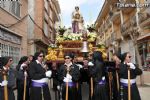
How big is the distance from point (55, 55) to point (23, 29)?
14.1 m

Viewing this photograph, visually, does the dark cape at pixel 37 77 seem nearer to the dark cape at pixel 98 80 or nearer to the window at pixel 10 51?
the dark cape at pixel 98 80

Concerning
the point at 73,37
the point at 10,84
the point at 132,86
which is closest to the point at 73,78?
the point at 132,86

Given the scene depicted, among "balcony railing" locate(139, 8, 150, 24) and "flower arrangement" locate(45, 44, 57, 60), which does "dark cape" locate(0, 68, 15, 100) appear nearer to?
"flower arrangement" locate(45, 44, 57, 60)

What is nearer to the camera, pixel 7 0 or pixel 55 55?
pixel 55 55

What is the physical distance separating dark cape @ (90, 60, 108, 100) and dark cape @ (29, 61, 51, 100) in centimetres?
139

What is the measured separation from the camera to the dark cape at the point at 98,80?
803cm

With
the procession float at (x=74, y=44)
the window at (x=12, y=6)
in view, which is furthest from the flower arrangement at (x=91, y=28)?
the window at (x=12, y=6)

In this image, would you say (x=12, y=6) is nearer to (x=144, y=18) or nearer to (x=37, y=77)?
(x=144, y=18)

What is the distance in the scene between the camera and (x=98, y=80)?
8117 millimetres

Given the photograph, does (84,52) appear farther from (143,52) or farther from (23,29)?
(143,52)

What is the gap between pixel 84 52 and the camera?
11305 mm

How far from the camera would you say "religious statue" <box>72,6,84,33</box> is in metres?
14.0

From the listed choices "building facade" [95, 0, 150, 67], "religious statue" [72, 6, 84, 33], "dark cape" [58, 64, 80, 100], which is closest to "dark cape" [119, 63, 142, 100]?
"dark cape" [58, 64, 80, 100]

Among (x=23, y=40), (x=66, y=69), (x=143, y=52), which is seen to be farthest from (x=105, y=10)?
(x=66, y=69)
